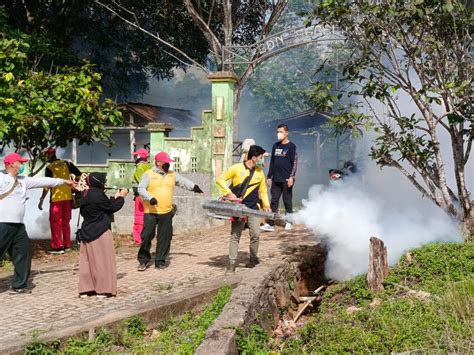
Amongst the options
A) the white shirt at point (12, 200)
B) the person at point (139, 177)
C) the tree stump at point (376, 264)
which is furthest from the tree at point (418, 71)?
the white shirt at point (12, 200)

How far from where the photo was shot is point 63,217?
40.2 ft

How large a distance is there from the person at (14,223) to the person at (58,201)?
3135 mm

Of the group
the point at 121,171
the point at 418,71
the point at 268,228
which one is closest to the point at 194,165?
the point at 121,171

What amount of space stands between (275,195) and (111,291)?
5206 millimetres

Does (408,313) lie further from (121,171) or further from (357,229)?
(121,171)

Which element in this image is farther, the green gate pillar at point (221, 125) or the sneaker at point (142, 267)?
the green gate pillar at point (221, 125)

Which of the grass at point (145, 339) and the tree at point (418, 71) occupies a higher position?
the tree at point (418, 71)

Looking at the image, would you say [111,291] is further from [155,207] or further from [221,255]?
[221,255]

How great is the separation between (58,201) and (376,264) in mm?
6507

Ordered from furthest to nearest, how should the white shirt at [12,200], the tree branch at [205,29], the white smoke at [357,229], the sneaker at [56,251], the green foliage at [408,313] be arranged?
the tree branch at [205,29]
the sneaker at [56,251]
the white smoke at [357,229]
the white shirt at [12,200]
the green foliage at [408,313]

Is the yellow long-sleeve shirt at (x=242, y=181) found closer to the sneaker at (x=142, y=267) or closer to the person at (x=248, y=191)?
the person at (x=248, y=191)

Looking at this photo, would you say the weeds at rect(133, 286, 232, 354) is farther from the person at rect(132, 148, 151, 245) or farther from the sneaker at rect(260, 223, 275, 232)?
the sneaker at rect(260, 223, 275, 232)

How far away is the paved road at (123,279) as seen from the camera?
7.22 metres

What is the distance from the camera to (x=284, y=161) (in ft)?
41.1
